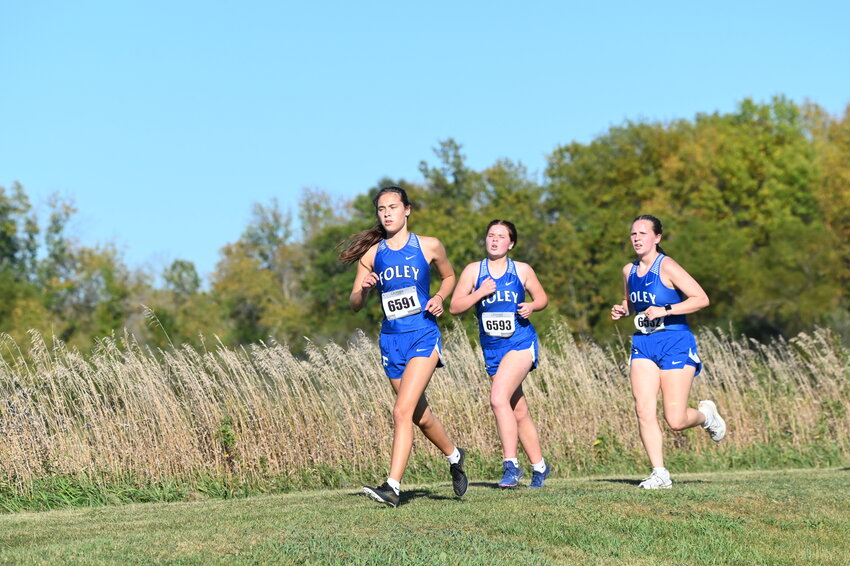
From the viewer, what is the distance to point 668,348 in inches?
378

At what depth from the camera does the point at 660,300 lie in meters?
9.65

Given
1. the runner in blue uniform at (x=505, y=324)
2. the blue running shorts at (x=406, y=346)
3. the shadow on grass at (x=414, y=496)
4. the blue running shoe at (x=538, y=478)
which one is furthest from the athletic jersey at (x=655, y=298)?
the shadow on grass at (x=414, y=496)

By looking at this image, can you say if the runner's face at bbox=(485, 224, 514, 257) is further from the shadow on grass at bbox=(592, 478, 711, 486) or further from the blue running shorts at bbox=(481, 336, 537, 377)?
the shadow on grass at bbox=(592, 478, 711, 486)

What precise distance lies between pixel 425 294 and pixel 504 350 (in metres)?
1.71

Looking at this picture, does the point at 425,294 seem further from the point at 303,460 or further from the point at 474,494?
the point at 303,460

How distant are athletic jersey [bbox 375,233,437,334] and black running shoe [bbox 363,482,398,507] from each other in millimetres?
1118

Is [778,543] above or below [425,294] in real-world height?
below

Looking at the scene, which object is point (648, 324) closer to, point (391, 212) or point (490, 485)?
point (490, 485)

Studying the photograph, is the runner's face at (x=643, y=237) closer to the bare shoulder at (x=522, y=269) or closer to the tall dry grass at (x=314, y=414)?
the bare shoulder at (x=522, y=269)

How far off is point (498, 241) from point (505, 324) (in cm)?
70

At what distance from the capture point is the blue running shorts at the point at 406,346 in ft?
27.3

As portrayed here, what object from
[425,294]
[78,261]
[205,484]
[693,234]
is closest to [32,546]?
[425,294]

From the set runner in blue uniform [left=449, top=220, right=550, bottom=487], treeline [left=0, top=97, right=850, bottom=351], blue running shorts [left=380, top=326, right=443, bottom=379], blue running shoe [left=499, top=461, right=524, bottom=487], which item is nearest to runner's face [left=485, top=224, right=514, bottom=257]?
runner in blue uniform [left=449, top=220, right=550, bottom=487]

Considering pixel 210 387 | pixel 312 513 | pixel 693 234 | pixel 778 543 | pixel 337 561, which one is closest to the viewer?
pixel 337 561
